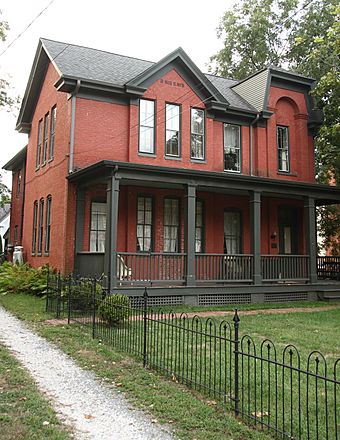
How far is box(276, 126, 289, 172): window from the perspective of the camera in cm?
1995

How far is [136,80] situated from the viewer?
1623 cm

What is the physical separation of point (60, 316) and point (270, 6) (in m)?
25.1

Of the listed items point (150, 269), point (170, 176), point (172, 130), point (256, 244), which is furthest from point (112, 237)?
point (172, 130)

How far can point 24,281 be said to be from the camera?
56.0 ft

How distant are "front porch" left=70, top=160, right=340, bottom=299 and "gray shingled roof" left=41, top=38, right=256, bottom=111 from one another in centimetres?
414

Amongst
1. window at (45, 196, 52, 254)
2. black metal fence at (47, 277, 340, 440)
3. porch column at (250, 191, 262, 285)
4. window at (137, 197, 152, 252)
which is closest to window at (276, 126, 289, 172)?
porch column at (250, 191, 262, 285)

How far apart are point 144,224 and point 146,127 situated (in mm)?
3672

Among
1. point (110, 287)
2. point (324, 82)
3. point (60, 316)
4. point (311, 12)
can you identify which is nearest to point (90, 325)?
point (60, 316)

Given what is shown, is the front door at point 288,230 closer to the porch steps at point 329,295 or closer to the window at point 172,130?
the porch steps at point 329,295

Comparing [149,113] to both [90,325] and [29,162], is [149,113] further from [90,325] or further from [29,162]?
[90,325]

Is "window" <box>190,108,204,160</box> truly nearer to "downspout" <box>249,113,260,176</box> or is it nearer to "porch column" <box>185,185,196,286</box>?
"downspout" <box>249,113,260,176</box>

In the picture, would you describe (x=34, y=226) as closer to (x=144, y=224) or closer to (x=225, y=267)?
(x=144, y=224)

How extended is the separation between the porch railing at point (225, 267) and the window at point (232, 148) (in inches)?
176

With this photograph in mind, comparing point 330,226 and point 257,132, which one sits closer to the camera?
point 257,132
